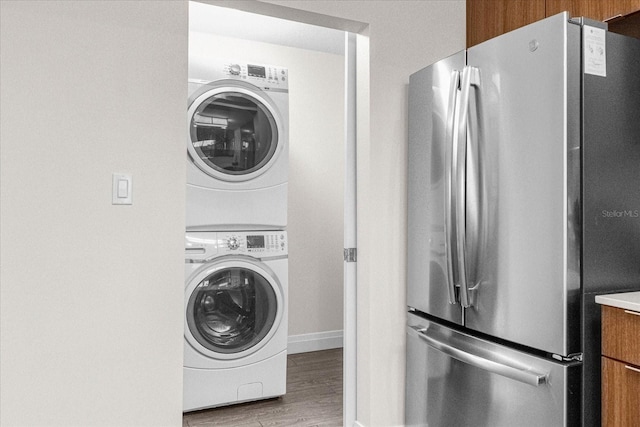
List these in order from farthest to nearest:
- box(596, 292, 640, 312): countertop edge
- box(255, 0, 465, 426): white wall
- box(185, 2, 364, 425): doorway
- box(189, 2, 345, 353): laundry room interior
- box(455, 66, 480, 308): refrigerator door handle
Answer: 1. box(189, 2, 345, 353): laundry room interior
2. box(185, 2, 364, 425): doorway
3. box(255, 0, 465, 426): white wall
4. box(455, 66, 480, 308): refrigerator door handle
5. box(596, 292, 640, 312): countertop edge

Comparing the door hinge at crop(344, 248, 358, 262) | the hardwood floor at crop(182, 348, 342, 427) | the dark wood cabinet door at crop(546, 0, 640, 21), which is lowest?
the hardwood floor at crop(182, 348, 342, 427)

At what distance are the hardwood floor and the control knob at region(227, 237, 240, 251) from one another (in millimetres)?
921

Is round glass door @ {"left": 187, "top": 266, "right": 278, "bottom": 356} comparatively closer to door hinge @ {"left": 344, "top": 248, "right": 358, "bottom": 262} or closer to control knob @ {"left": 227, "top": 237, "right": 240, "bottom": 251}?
control knob @ {"left": 227, "top": 237, "right": 240, "bottom": 251}

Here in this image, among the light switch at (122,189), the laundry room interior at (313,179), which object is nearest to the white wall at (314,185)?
the laundry room interior at (313,179)

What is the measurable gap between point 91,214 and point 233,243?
1020 mm

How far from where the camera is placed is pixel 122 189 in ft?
5.81

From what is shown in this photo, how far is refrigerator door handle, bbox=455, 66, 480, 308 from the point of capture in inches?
→ 69.2

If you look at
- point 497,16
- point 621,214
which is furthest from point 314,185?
point 621,214

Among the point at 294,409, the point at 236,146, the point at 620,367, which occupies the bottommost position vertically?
the point at 294,409

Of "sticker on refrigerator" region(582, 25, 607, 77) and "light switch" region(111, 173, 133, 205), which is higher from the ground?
"sticker on refrigerator" region(582, 25, 607, 77)

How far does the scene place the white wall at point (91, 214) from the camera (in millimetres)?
1646

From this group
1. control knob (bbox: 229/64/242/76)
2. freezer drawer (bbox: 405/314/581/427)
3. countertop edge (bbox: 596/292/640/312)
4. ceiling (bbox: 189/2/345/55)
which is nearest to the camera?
countertop edge (bbox: 596/292/640/312)

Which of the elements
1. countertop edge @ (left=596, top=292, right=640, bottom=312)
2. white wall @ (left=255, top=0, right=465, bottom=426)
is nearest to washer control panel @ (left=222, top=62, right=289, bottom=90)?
white wall @ (left=255, top=0, right=465, bottom=426)

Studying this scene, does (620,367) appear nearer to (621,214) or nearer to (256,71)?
(621,214)
